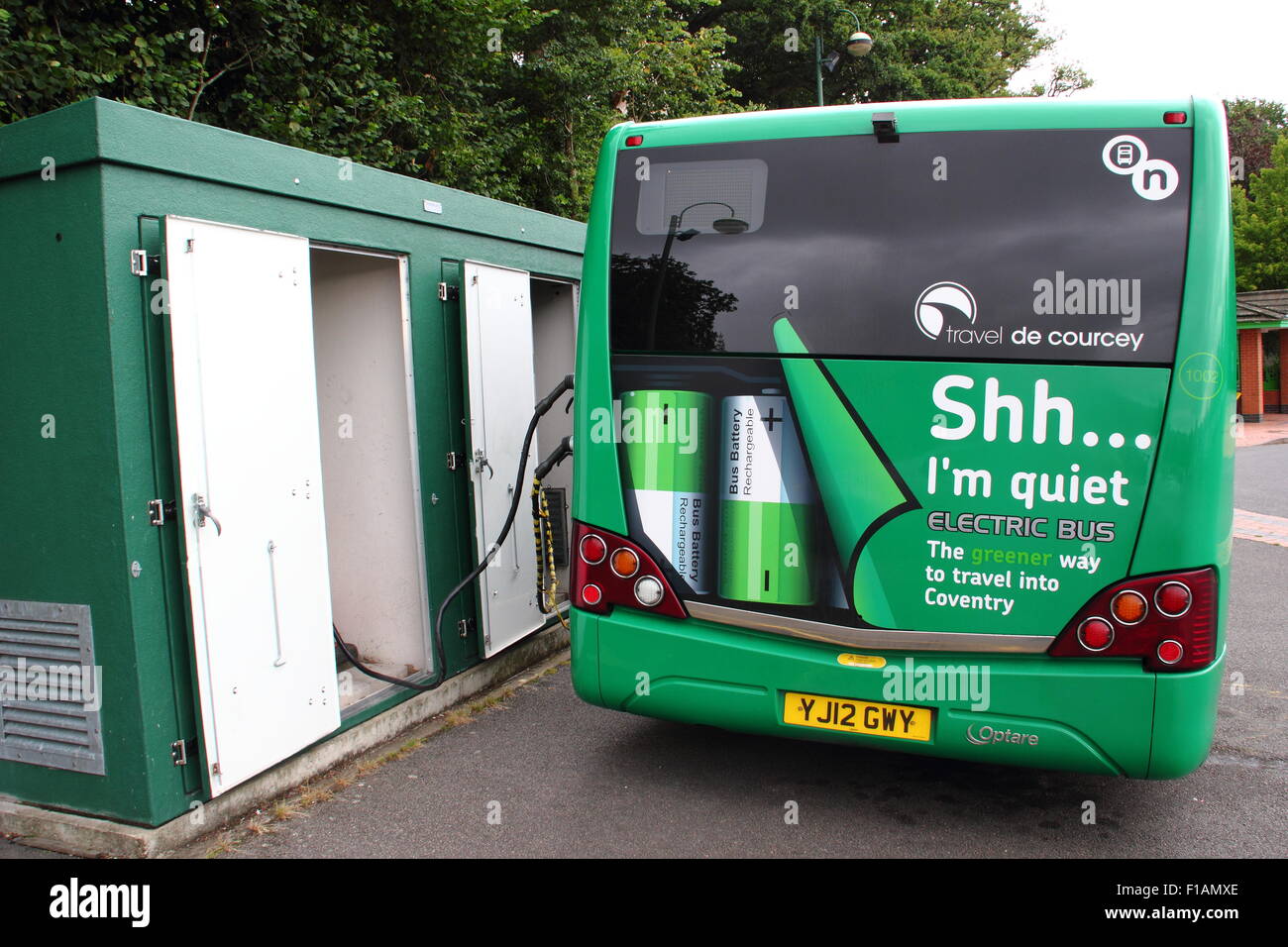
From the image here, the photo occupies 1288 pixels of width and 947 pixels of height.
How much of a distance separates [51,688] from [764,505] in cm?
281

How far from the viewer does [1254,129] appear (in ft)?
137

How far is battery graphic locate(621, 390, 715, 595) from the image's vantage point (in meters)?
3.91

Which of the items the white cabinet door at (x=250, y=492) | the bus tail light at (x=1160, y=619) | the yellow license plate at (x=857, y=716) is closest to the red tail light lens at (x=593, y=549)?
the yellow license plate at (x=857, y=716)

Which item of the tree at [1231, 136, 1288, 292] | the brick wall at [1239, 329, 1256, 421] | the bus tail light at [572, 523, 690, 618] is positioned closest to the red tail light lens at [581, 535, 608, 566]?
the bus tail light at [572, 523, 690, 618]

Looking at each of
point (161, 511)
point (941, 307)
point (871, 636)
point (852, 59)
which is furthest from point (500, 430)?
point (852, 59)

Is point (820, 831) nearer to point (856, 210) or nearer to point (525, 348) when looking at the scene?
point (856, 210)

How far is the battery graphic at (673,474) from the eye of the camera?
3.91 meters

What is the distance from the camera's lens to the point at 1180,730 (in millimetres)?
3426

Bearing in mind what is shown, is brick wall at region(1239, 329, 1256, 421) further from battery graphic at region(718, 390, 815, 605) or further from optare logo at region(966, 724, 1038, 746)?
battery graphic at region(718, 390, 815, 605)

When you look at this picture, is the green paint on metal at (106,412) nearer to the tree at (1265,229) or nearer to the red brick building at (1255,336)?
the red brick building at (1255,336)

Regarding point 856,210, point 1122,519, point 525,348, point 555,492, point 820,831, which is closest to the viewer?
point 1122,519

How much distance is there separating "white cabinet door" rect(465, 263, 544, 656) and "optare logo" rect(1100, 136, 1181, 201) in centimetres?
322
